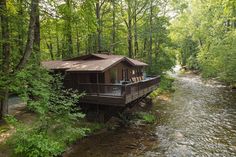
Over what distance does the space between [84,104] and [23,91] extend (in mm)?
6068

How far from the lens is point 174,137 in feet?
44.9

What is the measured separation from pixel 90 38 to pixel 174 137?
22706 millimetres

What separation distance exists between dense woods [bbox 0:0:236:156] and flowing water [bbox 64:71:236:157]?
192 cm

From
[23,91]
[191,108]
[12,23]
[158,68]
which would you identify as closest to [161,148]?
[23,91]

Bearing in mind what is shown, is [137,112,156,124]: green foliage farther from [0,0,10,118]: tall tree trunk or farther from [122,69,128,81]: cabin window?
[0,0,10,118]: tall tree trunk

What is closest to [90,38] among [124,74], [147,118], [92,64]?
[124,74]

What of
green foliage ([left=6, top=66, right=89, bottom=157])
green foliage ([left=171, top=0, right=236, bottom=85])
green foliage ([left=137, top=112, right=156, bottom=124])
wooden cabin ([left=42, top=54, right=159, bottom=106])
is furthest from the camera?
green foliage ([left=171, top=0, right=236, bottom=85])

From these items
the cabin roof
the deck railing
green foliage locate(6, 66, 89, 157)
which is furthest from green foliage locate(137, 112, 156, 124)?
green foliage locate(6, 66, 89, 157)

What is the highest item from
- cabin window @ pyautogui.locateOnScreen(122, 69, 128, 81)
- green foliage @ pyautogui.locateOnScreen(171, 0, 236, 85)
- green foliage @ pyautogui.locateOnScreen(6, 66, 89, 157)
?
green foliage @ pyautogui.locateOnScreen(171, 0, 236, 85)

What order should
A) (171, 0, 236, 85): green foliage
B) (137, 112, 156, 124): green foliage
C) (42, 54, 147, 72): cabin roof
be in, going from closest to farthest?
(42, 54, 147, 72): cabin roof < (137, 112, 156, 124): green foliage < (171, 0, 236, 85): green foliage

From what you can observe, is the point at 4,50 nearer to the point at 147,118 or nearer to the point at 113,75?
the point at 113,75

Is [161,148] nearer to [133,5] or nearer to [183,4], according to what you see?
[133,5]

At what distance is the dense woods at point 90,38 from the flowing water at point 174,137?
1922 mm

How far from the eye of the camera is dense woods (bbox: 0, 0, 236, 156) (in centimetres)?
1068
